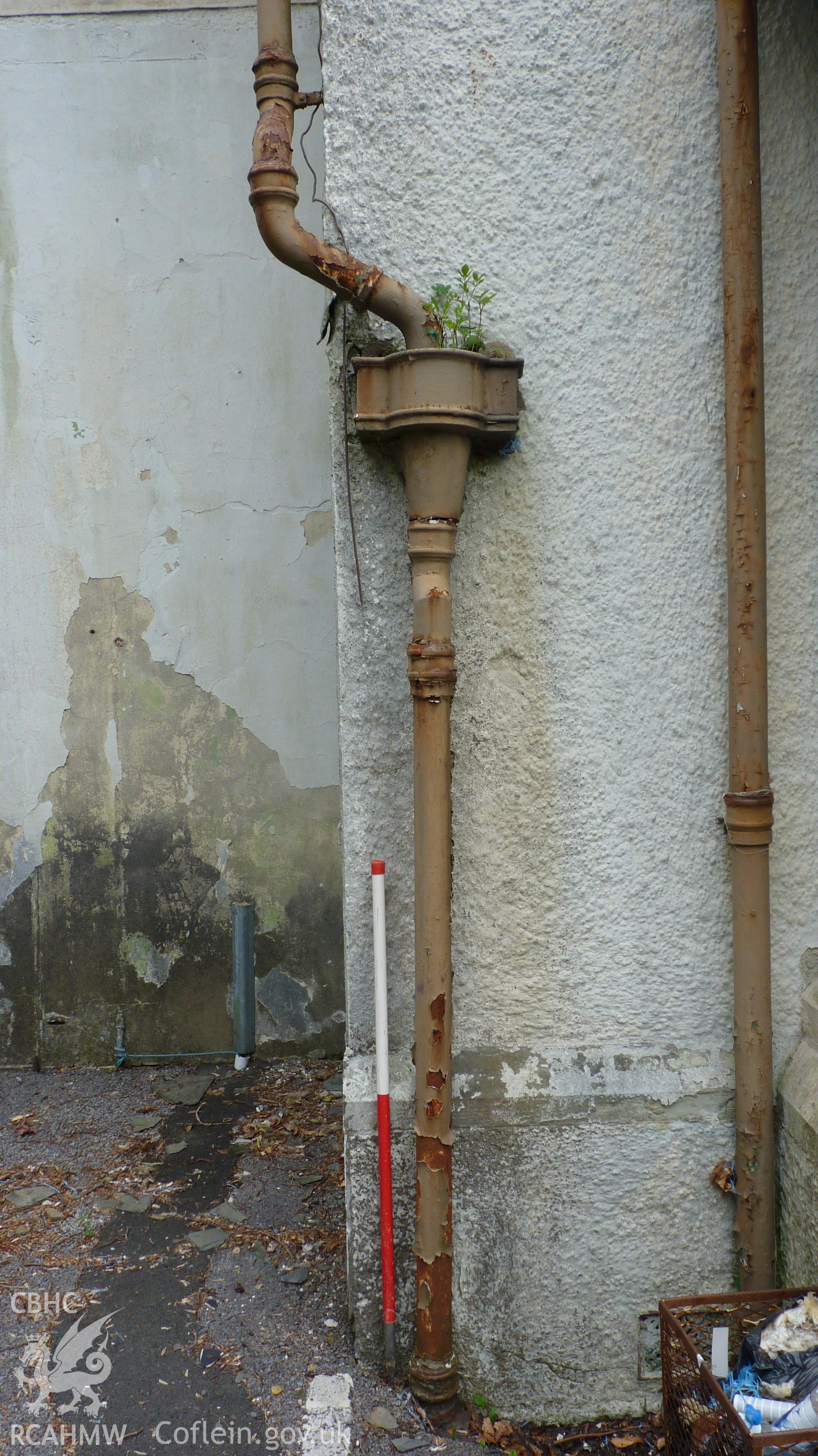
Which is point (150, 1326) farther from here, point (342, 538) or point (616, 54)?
point (616, 54)

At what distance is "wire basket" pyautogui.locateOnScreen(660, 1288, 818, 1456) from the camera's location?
1.78 m

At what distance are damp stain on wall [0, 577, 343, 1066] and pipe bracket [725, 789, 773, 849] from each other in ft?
7.99

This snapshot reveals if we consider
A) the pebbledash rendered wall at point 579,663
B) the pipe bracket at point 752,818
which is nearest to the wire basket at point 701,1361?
the pebbledash rendered wall at point 579,663

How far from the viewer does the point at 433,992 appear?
2223 mm

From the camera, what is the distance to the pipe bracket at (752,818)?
2.22 m

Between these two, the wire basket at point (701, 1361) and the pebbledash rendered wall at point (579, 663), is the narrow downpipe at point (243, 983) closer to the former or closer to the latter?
the pebbledash rendered wall at point (579, 663)

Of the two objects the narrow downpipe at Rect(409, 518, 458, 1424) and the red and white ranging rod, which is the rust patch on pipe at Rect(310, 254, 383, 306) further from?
the red and white ranging rod

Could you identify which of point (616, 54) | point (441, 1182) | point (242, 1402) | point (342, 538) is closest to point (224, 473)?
point (342, 538)

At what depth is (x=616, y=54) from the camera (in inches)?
87.4

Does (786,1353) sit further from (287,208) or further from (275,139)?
(275,139)

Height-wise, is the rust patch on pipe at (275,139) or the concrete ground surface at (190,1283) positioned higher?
the rust patch on pipe at (275,139)

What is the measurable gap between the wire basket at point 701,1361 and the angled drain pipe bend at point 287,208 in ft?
7.20

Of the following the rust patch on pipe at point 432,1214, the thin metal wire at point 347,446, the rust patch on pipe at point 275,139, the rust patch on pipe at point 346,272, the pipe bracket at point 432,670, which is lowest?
the rust patch on pipe at point 432,1214

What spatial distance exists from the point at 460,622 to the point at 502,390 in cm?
54
